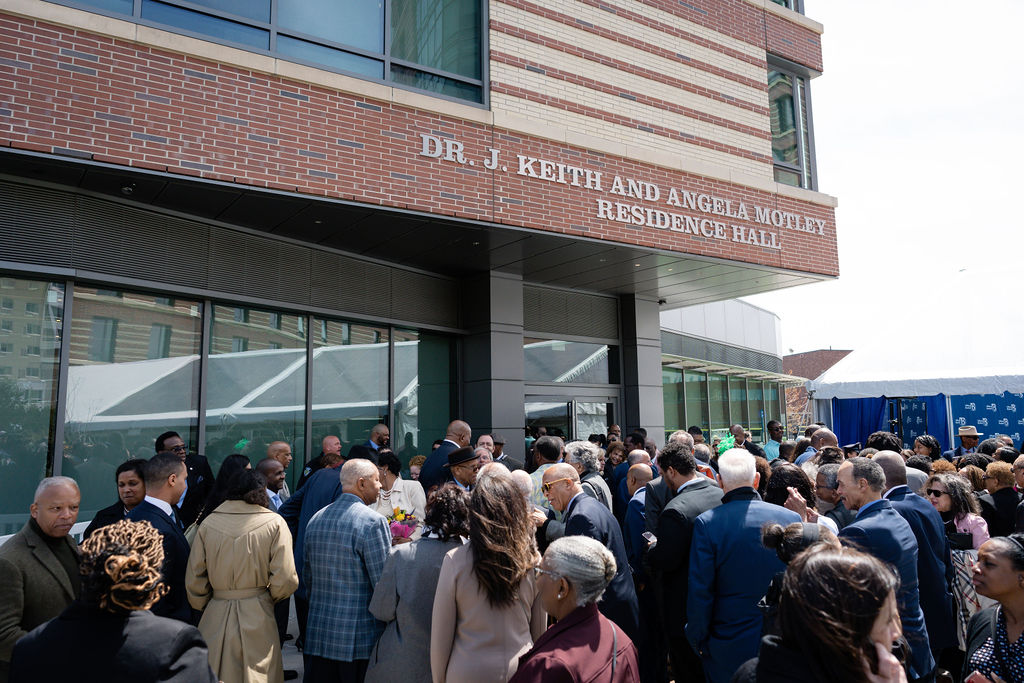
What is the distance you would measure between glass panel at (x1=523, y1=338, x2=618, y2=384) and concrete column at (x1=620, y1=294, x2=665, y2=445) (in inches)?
13.8

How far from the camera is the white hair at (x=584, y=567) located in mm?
2754

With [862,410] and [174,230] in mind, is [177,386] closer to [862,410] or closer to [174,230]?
[174,230]

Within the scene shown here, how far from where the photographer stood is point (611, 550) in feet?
14.7

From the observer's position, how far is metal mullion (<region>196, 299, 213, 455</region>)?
862cm

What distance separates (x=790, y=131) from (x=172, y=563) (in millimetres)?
13164

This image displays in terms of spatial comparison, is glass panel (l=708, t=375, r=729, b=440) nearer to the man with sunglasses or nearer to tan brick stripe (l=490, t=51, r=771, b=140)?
tan brick stripe (l=490, t=51, r=771, b=140)

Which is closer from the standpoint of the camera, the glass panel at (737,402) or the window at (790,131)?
the window at (790,131)

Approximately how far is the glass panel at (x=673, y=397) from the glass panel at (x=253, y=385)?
12.0 m

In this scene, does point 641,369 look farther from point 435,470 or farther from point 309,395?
point 435,470

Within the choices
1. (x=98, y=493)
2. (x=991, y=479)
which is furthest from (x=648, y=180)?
(x=98, y=493)

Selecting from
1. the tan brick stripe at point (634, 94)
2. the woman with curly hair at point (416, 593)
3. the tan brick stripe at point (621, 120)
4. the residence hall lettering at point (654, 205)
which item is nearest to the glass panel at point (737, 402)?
the residence hall lettering at point (654, 205)

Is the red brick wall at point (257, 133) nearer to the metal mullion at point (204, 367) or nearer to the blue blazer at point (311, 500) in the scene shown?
the metal mullion at point (204, 367)

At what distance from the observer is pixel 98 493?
25.2ft

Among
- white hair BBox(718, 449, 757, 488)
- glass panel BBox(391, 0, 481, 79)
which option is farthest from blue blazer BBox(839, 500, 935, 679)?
glass panel BBox(391, 0, 481, 79)
